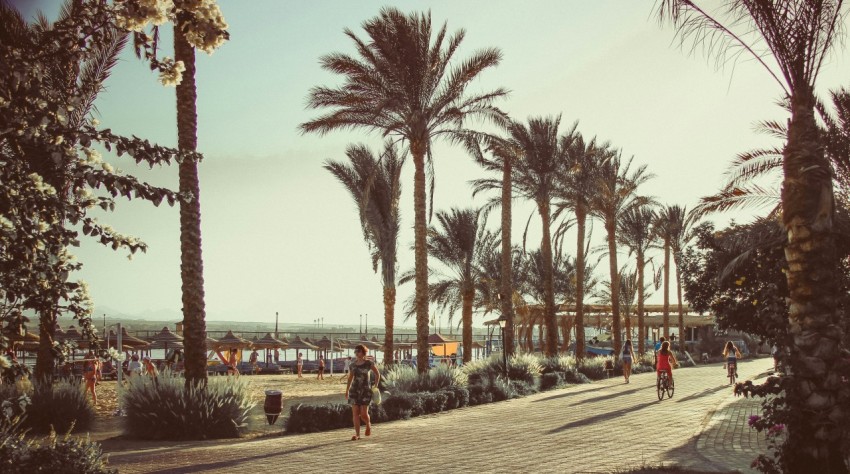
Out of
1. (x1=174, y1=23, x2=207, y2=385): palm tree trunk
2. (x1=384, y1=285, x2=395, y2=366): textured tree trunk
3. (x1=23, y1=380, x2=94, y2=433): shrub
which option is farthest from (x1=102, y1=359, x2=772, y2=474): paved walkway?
(x1=384, y1=285, x2=395, y2=366): textured tree trunk

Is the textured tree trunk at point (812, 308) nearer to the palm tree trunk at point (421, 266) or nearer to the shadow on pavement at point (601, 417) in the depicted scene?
the shadow on pavement at point (601, 417)

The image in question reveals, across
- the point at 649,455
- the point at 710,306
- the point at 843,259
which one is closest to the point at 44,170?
the point at 649,455

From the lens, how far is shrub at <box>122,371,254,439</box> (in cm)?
1160

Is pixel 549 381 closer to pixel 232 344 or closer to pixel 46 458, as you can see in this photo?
pixel 46 458

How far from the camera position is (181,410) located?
458 inches

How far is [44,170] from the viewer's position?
497cm

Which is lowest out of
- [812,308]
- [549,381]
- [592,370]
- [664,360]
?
[592,370]

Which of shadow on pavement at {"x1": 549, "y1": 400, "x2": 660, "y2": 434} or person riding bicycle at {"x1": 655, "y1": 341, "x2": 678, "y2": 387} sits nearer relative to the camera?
shadow on pavement at {"x1": 549, "y1": 400, "x2": 660, "y2": 434}

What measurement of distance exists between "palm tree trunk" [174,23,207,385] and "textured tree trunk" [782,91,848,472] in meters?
9.45

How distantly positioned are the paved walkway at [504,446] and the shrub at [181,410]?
2.58 feet

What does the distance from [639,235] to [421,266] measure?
85.4 ft

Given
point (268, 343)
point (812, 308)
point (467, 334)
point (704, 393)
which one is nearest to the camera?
point (812, 308)

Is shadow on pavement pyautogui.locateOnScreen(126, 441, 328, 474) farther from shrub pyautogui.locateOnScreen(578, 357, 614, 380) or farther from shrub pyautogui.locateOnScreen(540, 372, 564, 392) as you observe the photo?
shrub pyautogui.locateOnScreen(578, 357, 614, 380)

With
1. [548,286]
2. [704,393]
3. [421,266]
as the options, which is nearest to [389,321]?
[548,286]
